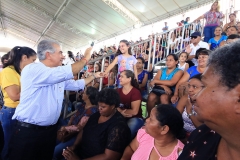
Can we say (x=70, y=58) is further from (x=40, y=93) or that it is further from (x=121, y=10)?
(x=121, y=10)

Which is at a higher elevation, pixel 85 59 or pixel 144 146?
pixel 85 59

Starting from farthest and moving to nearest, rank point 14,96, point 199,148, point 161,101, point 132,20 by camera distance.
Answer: point 132,20
point 161,101
point 14,96
point 199,148

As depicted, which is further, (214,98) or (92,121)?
(92,121)

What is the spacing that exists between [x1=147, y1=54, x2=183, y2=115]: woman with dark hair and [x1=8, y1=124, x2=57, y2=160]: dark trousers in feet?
5.73

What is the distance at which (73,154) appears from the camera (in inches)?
87.6

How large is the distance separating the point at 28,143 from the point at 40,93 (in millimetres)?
542

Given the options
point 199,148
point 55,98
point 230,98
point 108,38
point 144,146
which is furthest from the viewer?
point 108,38

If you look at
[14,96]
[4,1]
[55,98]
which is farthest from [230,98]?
[4,1]

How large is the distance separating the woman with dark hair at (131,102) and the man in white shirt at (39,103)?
1.09 m

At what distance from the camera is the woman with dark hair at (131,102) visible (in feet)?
8.39

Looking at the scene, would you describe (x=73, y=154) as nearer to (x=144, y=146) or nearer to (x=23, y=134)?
(x=23, y=134)

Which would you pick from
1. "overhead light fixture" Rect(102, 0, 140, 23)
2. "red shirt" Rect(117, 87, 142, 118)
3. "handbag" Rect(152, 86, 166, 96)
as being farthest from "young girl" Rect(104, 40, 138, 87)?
Result: "overhead light fixture" Rect(102, 0, 140, 23)

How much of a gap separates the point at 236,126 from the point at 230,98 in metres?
0.11

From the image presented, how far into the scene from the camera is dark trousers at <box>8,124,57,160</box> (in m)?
1.87
